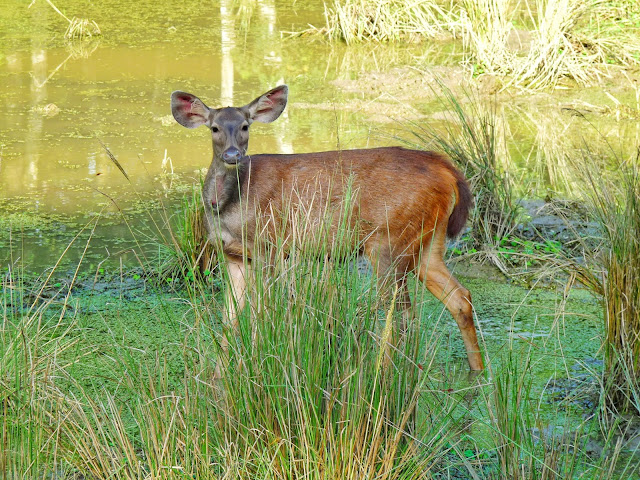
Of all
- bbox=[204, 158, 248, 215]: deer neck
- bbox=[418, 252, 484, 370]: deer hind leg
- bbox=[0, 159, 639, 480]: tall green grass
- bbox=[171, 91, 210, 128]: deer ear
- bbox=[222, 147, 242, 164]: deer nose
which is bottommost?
bbox=[418, 252, 484, 370]: deer hind leg

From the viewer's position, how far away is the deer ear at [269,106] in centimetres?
549

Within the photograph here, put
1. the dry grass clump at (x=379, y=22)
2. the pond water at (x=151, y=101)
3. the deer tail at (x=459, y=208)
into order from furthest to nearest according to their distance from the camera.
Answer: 1. the dry grass clump at (x=379, y=22)
2. the pond water at (x=151, y=101)
3. the deer tail at (x=459, y=208)

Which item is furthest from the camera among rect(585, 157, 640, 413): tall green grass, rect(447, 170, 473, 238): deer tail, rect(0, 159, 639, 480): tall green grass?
rect(447, 170, 473, 238): deer tail

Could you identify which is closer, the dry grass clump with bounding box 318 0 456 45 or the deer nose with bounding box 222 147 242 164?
the deer nose with bounding box 222 147 242 164

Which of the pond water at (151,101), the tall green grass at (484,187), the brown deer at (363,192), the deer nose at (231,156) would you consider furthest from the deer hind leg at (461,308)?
the tall green grass at (484,187)

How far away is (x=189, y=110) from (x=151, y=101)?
5226 mm

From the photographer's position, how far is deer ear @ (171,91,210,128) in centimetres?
540

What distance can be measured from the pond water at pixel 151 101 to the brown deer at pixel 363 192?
422 millimetres

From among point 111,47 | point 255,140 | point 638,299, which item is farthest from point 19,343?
point 111,47

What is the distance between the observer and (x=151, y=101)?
1050 cm

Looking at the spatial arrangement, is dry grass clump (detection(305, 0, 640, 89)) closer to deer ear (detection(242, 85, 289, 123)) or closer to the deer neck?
deer ear (detection(242, 85, 289, 123))

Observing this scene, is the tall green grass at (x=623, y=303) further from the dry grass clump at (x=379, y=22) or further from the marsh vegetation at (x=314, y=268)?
the dry grass clump at (x=379, y=22)

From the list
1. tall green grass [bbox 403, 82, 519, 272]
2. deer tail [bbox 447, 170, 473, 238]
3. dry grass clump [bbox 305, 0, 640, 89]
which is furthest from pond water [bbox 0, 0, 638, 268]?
deer tail [bbox 447, 170, 473, 238]

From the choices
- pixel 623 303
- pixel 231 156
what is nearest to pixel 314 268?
pixel 231 156
